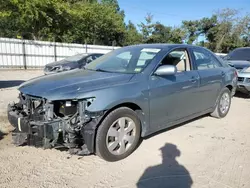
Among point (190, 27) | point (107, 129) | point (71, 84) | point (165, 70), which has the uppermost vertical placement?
point (190, 27)

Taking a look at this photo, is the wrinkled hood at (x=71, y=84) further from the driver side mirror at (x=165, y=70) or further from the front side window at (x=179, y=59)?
the front side window at (x=179, y=59)

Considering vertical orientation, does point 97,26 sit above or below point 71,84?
above

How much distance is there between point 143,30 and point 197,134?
1264 inches

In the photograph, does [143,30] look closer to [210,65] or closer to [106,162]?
[210,65]

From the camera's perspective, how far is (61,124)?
304cm

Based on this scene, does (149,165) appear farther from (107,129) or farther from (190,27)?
(190,27)

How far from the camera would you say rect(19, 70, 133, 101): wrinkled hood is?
3023 mm

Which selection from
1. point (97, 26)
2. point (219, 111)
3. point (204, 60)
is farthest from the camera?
point (97, 26)

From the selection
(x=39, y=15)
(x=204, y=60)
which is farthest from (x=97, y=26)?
(x=204, y=60)

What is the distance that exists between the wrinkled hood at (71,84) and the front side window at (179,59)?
944 millimetres

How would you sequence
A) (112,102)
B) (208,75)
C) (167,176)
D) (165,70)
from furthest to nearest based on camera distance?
1. (208,75)
2. (165,70)
3. (112,102)
4. (167,176)

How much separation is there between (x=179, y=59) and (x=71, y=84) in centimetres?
214

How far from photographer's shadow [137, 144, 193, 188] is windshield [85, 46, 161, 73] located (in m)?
1.45

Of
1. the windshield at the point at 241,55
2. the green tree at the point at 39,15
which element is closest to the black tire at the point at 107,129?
the windshield at the point at 241,55
